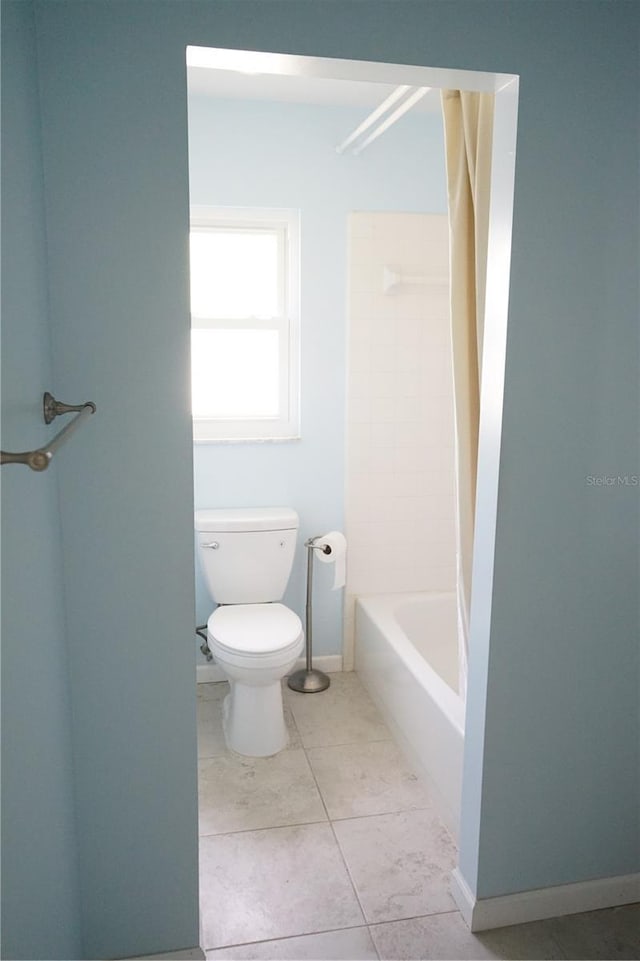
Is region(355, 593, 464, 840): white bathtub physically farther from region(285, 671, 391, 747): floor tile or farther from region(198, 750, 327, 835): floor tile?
region(198, 750, 327, 835): floor tile

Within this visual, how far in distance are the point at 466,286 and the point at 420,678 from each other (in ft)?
4.35

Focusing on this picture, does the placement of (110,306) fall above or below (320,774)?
above

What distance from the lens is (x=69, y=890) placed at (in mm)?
1475

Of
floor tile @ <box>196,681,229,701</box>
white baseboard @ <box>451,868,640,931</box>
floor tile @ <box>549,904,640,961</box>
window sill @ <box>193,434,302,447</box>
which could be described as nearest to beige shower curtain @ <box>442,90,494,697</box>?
white baseboard @ <box>451,868,640,931</box>

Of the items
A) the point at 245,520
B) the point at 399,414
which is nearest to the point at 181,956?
the point at 245,520

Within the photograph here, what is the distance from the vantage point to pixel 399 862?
A: 6.76 ft

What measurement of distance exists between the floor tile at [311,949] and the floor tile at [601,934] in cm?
50

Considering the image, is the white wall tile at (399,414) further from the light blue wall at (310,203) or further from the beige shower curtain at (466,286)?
the beige shower curtain at (466,286)

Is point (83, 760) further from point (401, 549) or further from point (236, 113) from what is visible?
point (236, 113)

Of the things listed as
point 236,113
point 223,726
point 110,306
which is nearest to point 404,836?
point 223,726

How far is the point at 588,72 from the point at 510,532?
1033 millimetres

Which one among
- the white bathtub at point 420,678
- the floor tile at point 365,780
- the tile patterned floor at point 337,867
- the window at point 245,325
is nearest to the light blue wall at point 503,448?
the tile patterned floor at point 337,867

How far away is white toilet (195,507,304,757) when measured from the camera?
8.25 feet

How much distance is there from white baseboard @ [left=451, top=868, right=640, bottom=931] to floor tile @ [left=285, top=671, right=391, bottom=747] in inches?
33.7
